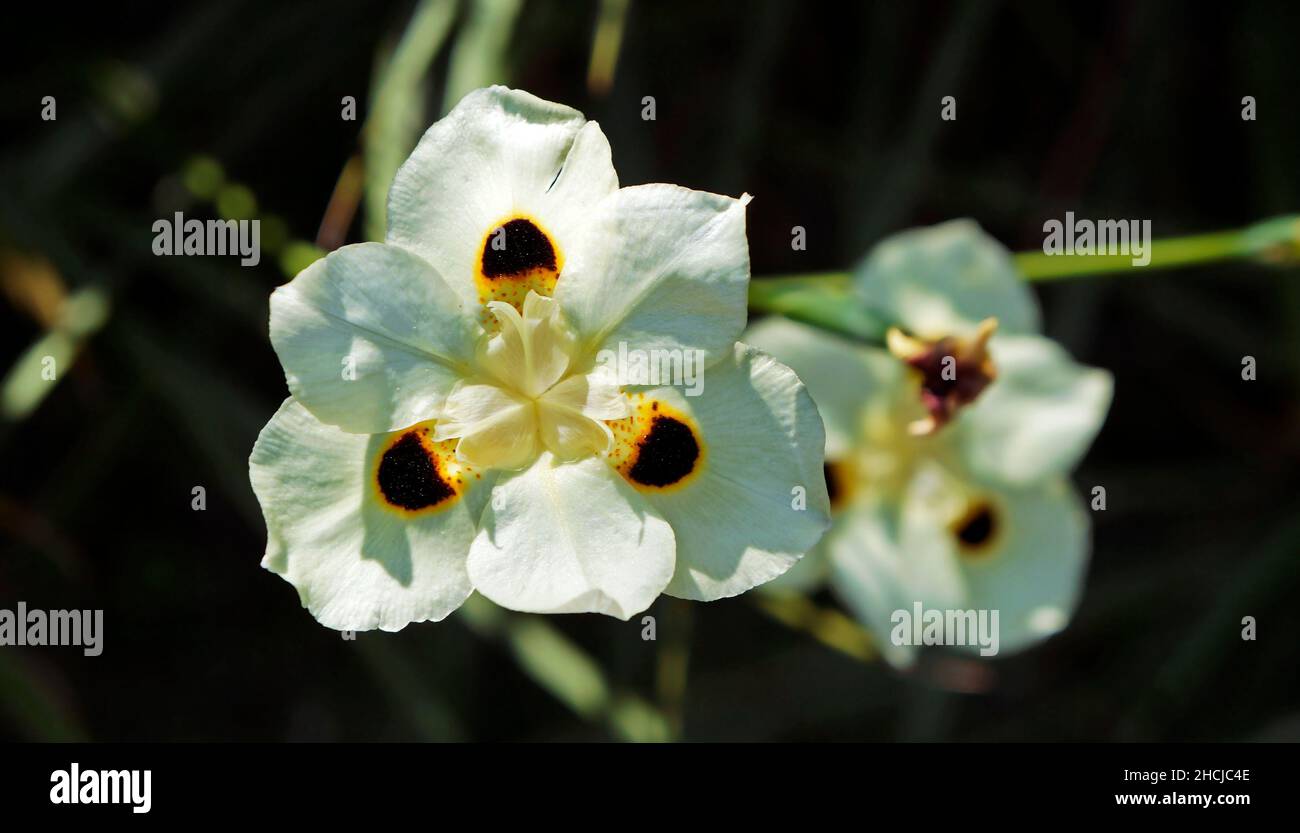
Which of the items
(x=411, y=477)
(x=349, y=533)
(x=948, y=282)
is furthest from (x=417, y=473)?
(x=948, y=282)

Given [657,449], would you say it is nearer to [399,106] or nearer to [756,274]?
[399,106]

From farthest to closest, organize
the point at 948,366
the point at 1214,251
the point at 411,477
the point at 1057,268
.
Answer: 1. the point at 1057,268
2. the point at 1214,251
3. the point at 948,366
4. the point at 411,477

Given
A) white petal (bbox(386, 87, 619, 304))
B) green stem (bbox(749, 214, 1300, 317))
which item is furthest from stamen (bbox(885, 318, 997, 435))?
white petal (bbox(386, 87, 619, 304))

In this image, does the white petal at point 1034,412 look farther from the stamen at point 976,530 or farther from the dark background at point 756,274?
the dark background at point 756,274

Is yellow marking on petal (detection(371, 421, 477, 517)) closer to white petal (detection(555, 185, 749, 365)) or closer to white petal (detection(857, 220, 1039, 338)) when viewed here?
white petal (detection(555, 185, 749, 365))

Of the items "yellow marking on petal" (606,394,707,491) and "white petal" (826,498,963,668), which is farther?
"white petal" (826,498,963,668)

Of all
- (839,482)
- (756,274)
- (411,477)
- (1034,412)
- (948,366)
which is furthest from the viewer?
(756,274)
